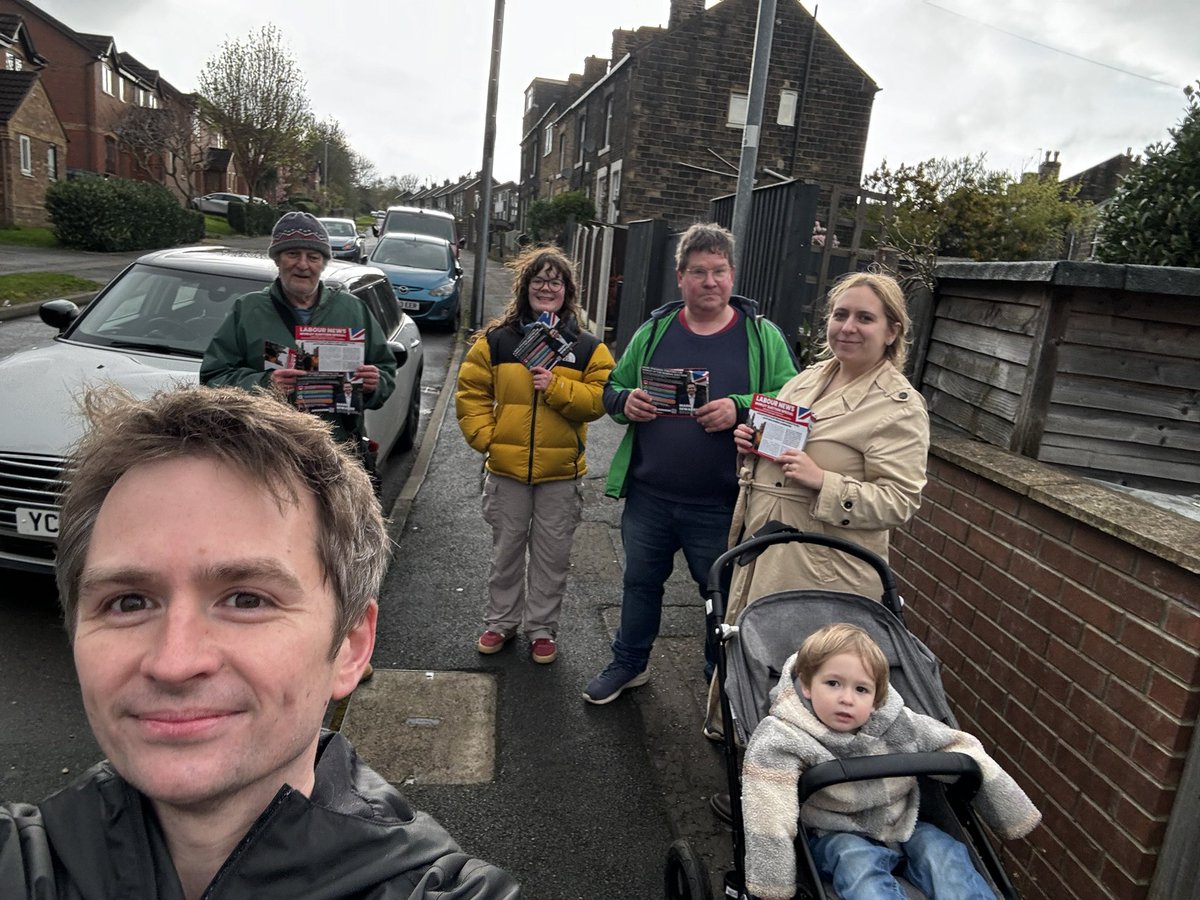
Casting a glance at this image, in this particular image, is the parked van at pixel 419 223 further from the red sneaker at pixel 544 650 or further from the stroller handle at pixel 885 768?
the stroller handle at pixel 885 768

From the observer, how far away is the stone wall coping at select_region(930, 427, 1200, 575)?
2227 millimetres

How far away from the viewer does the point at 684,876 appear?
99.0 inches

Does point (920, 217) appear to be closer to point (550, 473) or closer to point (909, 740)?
point (550, 473)

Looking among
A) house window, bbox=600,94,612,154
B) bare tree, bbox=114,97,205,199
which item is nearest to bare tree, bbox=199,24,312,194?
bare tree, bbox=114,97,205,199

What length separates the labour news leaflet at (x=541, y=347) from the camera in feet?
12.9

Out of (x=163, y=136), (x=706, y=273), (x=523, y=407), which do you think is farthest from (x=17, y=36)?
(x=706, y=273)

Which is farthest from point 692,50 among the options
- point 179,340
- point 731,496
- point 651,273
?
point 731,496

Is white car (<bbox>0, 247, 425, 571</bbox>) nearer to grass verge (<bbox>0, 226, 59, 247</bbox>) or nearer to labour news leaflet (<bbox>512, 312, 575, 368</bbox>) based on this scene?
labour news leaflet (<bbox>512, 312, 575, 368</bbox>)

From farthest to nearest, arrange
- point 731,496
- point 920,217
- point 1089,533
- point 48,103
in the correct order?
1. point 48,103
2. point 920,217
3. point 731,496
4. point 1089,533

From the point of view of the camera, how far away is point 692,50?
21.8 meters

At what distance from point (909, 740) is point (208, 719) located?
1.76 m

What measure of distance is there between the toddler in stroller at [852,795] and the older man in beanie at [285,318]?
8.39 ft

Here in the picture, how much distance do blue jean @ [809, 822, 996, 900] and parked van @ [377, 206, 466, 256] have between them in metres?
19.5

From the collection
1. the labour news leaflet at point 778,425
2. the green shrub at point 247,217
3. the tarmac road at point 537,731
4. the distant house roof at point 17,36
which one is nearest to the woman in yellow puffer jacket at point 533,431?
the tarmac road at point 537,731
